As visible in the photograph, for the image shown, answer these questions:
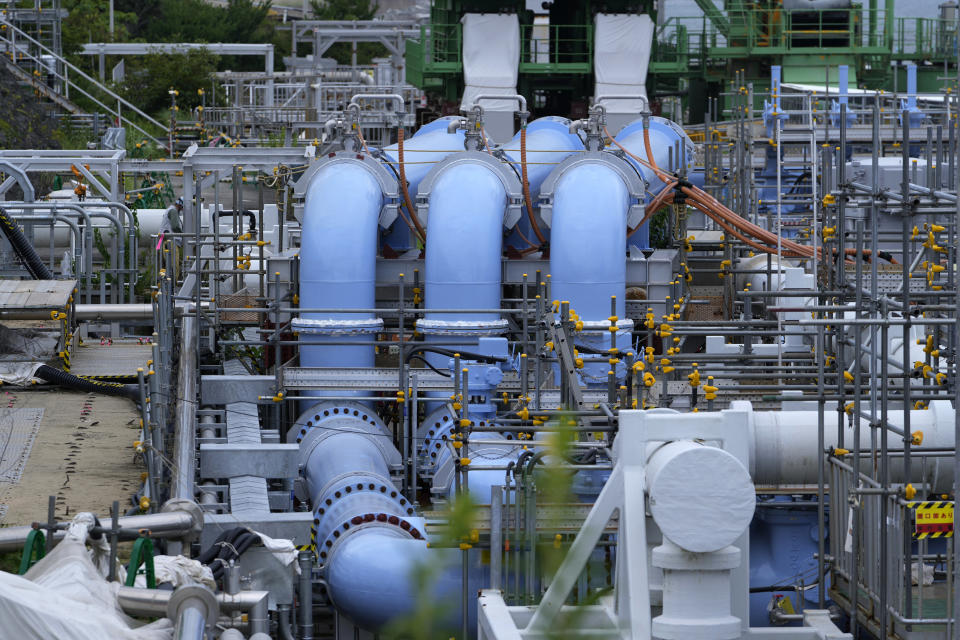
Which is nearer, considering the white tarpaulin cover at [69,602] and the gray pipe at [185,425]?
the white tarpaulin cover at [69,602]

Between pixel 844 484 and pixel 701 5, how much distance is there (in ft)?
126

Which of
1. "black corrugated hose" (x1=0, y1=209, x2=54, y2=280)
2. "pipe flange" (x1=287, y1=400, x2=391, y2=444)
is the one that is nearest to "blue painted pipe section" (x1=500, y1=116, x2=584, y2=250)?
"pipe flange" (x1=287, y1=400, x2=391, y2=444)

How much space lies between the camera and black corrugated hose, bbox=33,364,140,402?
16.7 metres

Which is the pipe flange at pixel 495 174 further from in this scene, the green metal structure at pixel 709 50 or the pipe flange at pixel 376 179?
the green metal structure at pixel 709 50

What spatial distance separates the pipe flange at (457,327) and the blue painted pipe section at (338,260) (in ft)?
2.32

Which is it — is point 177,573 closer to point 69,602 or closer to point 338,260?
point 69,602

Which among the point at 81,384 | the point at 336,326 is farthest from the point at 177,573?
the point at 336,326

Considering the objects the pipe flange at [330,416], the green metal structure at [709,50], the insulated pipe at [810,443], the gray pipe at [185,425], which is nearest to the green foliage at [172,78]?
the green metal structure at [709,50]

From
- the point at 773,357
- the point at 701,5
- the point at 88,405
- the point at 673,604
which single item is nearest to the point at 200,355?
the point at 88,405

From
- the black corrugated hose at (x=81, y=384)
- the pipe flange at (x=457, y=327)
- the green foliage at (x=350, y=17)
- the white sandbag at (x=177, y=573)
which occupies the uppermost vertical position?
the green foliage at (x=350, y=17)

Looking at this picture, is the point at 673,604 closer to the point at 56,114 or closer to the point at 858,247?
the point at 858,247

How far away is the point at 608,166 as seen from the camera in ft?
65.3

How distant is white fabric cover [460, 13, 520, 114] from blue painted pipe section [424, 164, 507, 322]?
23013 millimetres

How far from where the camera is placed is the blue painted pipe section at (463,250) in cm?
1902
